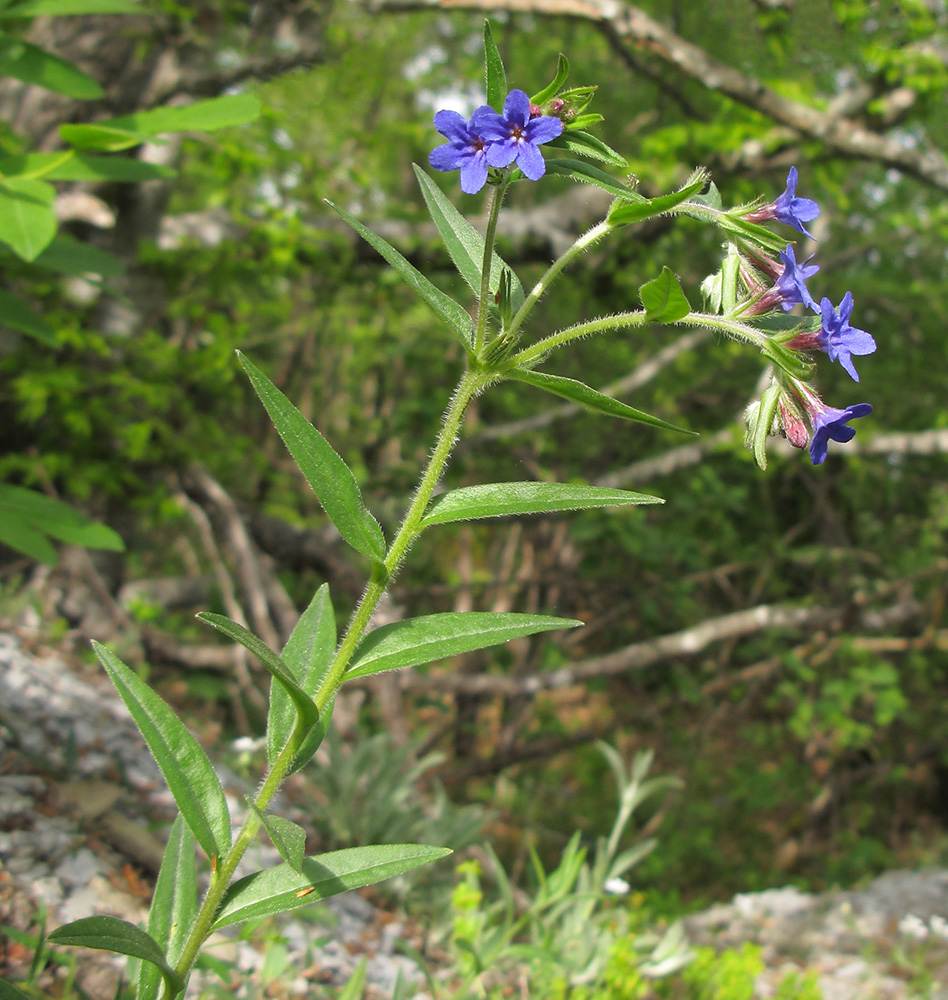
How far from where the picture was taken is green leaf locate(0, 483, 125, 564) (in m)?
1.85

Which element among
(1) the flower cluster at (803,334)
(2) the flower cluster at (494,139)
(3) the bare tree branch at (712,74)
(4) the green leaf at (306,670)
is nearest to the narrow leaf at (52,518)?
(4) the green leaf at (306,670)

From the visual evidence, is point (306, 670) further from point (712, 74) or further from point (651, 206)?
point (712, 74)

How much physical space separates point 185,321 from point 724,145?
9.40 ft

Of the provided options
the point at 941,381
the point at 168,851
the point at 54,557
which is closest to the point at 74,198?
the point at 54,557

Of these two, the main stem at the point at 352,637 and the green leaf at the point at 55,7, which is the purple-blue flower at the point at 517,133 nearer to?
the main stem at the point at 352,637

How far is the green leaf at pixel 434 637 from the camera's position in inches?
45.8

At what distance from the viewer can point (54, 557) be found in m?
1.84

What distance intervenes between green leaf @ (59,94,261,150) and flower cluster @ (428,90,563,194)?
770mm

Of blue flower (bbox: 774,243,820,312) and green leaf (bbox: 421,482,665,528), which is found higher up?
blue flower (bbox: 774,243,820,312)

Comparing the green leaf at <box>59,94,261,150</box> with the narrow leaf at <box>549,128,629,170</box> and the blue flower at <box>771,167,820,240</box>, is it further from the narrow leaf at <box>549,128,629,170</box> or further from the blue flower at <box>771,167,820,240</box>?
the blue flower at <box>771,167,820,240</box>

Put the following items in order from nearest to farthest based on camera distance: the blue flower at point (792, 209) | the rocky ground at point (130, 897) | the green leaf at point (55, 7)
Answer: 1. the blue flower at point (792, 209)
2. the green leaf at point (55, 7)
3. the rocky ground at point (130, 897)

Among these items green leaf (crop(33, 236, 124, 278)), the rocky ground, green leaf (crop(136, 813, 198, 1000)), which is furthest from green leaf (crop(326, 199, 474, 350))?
the rocky ground

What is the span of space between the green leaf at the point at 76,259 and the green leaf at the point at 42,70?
13.5 inches

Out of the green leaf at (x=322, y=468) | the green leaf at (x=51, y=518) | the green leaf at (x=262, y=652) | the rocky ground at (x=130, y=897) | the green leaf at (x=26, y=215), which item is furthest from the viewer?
the rocky ground at (x=130, y=897)
